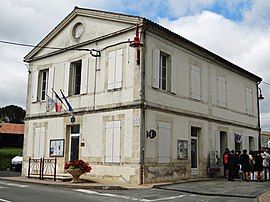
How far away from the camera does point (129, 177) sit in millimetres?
16094

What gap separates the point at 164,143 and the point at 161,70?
340 cm

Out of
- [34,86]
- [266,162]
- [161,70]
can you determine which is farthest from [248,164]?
[34,86]

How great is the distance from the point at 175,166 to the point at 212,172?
3555 mm

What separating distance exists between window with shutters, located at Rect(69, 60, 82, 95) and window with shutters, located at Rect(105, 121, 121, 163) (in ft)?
11.5

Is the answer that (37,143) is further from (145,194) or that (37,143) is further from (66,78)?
(145,194)

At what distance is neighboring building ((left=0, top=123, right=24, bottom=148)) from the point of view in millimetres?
42094

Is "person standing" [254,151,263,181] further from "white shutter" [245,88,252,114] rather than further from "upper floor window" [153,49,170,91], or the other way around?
"white shutter" [245,88,252,114]

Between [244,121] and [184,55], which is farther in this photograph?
[244,121]

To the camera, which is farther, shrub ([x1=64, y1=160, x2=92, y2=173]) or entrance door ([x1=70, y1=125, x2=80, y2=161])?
entrance door ([x1=70, y1=125, x2=80, y2=161])

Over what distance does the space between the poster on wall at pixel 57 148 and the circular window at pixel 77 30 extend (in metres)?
5.46

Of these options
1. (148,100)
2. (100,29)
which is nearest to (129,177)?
(148,100)

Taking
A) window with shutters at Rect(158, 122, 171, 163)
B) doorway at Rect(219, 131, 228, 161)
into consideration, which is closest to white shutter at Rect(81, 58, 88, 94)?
window with shutters at Rect(158, 122, 171, 163)

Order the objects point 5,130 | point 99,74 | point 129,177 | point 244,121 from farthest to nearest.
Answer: point 5,130 → point 244,121 → point 99,74 → point 129,177

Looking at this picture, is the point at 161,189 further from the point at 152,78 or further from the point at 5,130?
the point at 5,130
